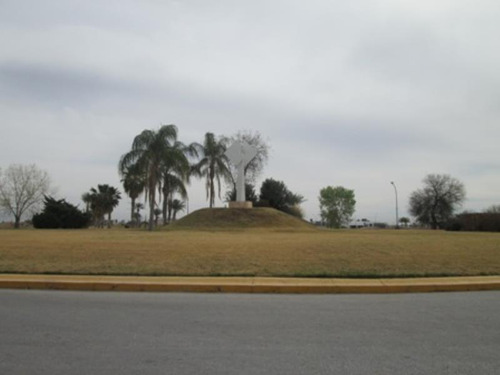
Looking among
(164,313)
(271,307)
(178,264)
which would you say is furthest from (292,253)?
(164,313)

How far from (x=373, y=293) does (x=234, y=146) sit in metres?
31.4

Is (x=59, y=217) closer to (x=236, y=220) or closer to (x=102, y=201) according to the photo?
(x=236, y=220)

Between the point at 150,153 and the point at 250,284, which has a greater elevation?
the point at 150,153

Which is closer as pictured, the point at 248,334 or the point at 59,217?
the point at 248,334

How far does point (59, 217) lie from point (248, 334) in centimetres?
4606

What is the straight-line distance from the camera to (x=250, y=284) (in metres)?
9.52

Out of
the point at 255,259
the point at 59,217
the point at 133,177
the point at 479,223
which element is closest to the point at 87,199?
the point at 59,217

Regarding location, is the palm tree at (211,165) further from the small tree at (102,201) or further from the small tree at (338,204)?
the small tree at (338,204)

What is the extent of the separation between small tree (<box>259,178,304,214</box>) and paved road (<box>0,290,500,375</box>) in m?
54.9

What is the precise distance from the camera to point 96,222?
74.2m

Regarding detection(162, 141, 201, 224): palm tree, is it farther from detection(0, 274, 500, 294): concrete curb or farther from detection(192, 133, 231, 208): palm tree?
detection(0, 274, 500, 294): concrete curb

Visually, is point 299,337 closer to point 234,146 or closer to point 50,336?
point 50,336

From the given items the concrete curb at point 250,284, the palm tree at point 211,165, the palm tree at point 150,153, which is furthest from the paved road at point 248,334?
the palm tree at point 211,165

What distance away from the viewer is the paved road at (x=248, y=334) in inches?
180
